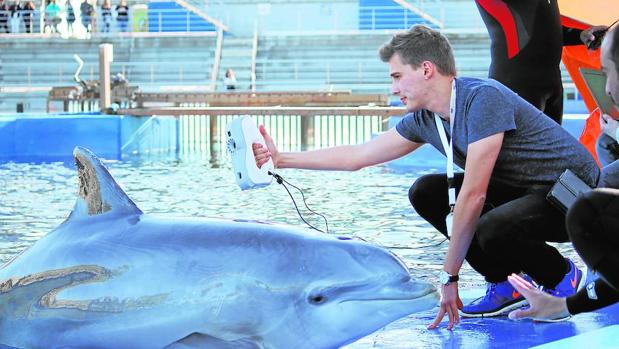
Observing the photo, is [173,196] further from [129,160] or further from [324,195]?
[129,160]

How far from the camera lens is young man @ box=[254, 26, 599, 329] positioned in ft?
→ 9.88

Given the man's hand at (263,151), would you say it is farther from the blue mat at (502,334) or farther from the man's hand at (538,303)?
the man's hand at (538,303)

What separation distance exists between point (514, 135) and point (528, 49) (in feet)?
3.77

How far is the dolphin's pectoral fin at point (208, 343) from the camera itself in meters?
2.37

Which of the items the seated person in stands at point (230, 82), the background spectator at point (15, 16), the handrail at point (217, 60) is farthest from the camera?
the background spectator at point (15, 16)

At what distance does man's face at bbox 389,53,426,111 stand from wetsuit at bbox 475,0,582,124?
3.72 feet

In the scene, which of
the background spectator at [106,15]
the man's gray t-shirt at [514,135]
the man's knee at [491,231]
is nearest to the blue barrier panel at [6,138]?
the man's gray t-shirt at [514,135]

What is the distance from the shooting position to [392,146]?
11.5ft

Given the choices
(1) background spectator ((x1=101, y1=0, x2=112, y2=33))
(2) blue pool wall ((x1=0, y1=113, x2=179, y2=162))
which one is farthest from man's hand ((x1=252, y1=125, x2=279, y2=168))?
(1) background spectator ((x1=101, y1=0, x2=112, y2=33))

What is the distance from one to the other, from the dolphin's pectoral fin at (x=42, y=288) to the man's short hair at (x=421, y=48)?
111 cm

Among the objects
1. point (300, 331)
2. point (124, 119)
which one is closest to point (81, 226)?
point (300, 331)

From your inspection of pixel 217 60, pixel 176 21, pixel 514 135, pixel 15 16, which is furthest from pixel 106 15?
pixel 514 135

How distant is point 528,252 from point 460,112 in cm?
49

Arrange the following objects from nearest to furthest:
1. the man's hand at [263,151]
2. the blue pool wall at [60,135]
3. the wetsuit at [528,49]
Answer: the man's hand at [263,151] → the wetsuit at [528,49] → the blue pool wall at [60,135]
